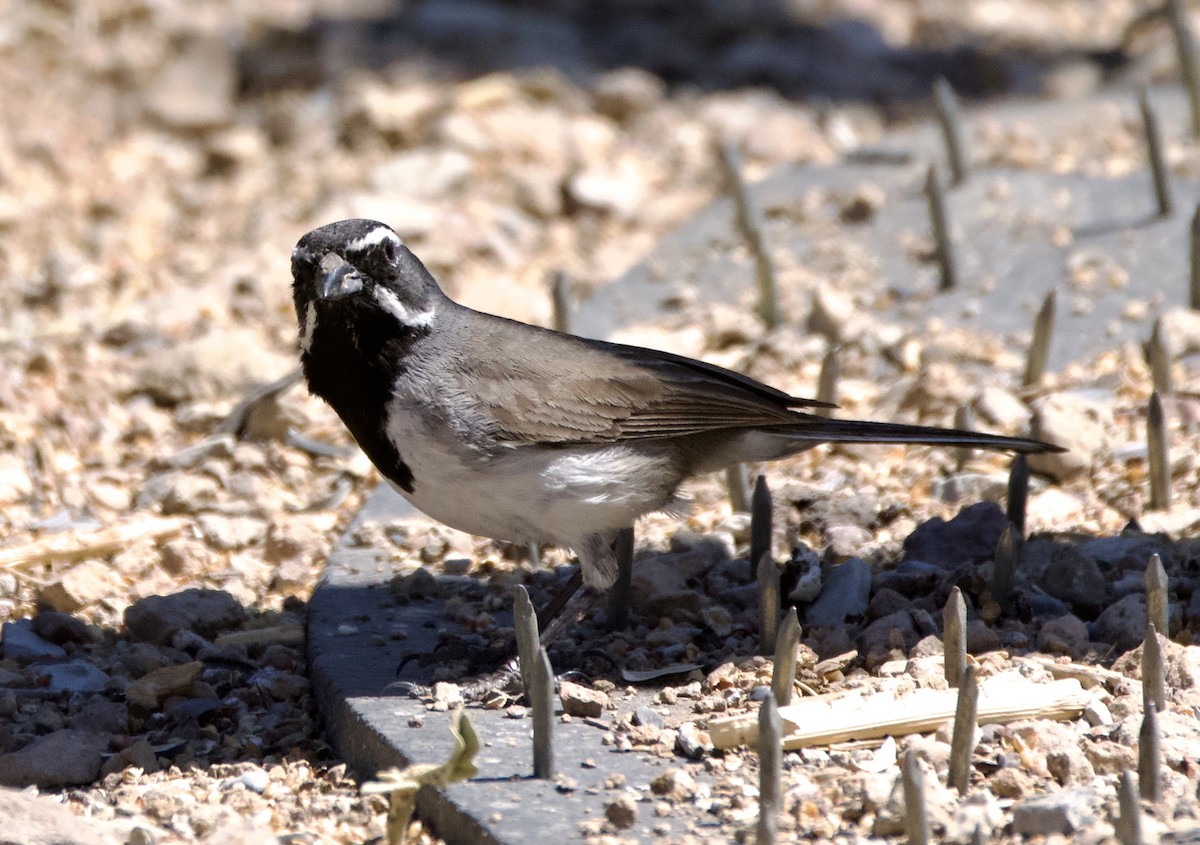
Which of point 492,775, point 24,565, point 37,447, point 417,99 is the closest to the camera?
point 492,775

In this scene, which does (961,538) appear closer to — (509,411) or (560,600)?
(560,600)

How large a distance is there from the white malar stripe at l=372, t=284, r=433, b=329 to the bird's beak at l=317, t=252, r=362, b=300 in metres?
0.11

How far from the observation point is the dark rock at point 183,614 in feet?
17.6

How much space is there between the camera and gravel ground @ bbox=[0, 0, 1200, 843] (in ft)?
16.1

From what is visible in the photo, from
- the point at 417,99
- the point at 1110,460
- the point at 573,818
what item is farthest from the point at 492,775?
the point at 417,99

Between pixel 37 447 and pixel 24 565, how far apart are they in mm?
1058

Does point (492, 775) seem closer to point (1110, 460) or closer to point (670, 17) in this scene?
point (1110, 460)

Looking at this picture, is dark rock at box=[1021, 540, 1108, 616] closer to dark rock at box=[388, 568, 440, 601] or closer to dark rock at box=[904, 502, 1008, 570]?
dark rock at box=[904, 502, 1008, 570]

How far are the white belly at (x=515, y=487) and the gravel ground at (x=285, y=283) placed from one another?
58 centimetres

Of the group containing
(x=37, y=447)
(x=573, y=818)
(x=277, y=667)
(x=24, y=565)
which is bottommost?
(x=573, y=818)

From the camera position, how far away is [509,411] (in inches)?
196

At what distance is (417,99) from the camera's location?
1087cm

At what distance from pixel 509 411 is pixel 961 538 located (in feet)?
5.73

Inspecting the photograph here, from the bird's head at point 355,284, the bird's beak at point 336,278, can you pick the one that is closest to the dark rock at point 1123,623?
the bird's head at point 355,284
